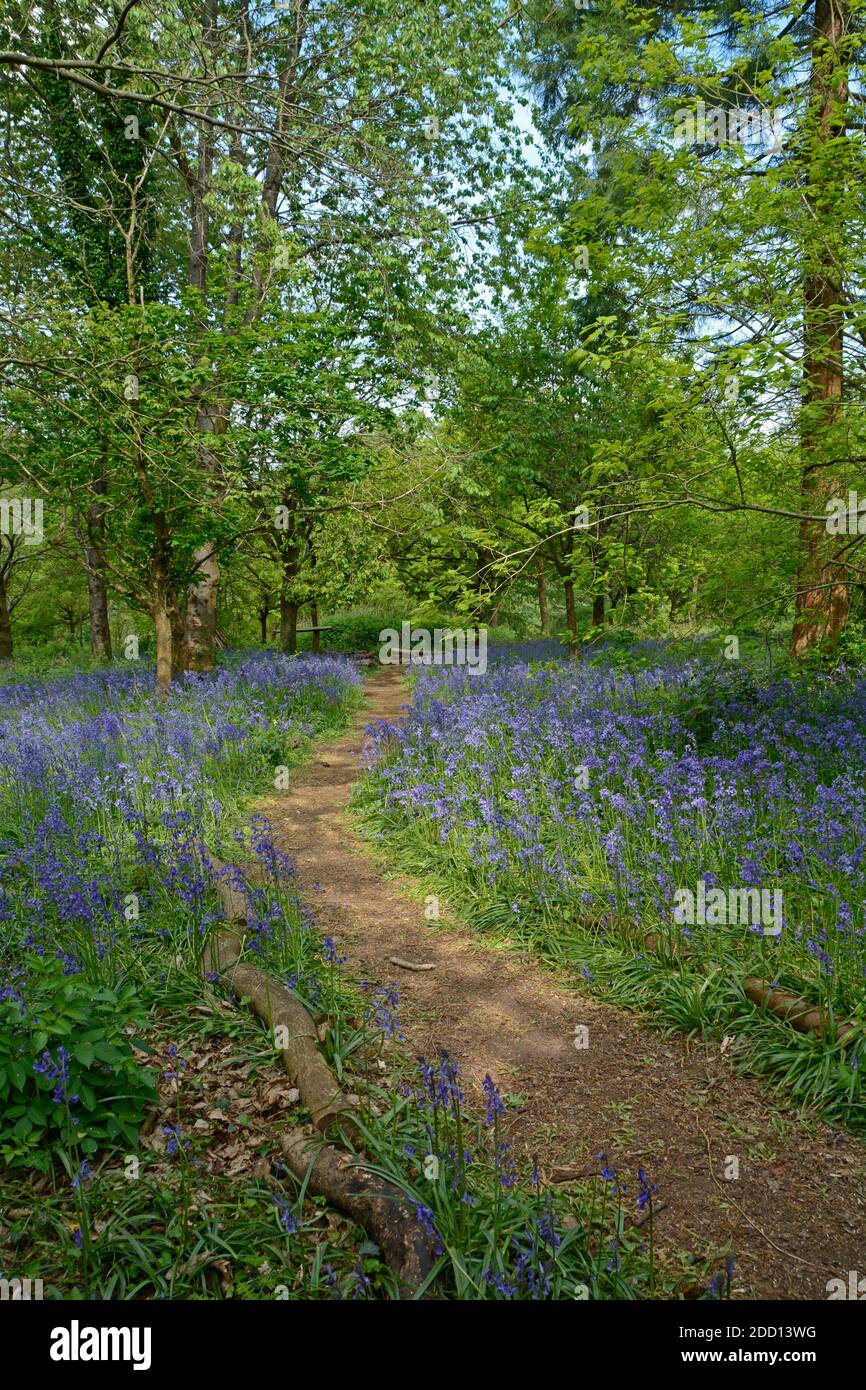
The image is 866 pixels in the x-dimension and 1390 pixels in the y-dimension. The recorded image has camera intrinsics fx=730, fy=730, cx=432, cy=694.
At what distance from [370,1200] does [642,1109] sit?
1.48m

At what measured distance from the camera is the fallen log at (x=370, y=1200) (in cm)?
229

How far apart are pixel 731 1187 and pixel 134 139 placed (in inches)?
632

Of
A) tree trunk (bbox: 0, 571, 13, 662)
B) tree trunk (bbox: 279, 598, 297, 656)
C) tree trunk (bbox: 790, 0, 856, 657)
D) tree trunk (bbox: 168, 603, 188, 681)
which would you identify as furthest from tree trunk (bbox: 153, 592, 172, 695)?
tree trunk (bbox: 0, 571, 13, 662)

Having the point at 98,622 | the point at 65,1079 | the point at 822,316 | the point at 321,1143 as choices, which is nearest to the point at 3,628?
the point at 98,622

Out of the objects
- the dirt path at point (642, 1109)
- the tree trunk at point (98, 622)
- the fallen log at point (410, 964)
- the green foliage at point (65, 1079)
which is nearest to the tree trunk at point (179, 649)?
the tree trunk at point (98, 622)

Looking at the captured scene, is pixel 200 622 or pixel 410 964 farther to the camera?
pixel 200 622

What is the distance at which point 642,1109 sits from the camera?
11.0ft

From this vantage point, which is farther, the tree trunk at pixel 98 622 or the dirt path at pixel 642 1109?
the tree trunk at pixel 98 622

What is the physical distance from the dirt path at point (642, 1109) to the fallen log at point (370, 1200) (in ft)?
2.72

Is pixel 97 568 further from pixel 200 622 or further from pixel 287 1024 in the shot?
pixel 287 1024

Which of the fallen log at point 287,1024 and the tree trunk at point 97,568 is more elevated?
the tree trunk at point 97,568

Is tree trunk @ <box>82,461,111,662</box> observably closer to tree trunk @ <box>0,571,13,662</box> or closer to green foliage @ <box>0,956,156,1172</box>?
tree trunk @ <box>0,571,13,662</box>

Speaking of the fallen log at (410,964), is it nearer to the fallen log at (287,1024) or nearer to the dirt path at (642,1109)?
the dirt path at (642,1109)

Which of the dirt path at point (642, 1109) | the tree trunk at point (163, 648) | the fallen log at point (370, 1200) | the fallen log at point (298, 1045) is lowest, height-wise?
the dirt path at point (642, 1109)
